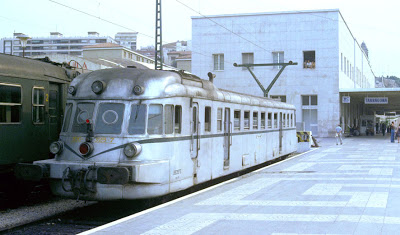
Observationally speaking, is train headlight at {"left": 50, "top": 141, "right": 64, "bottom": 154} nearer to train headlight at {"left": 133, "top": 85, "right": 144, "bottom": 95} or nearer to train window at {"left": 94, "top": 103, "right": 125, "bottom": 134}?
train window at {"left": 94, "top": 103, "right": 125, "bottom": 134}

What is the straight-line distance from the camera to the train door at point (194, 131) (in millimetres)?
11406

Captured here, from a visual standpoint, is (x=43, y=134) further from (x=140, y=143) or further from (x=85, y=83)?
(x=140, y=143)

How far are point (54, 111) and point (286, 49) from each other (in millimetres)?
36911

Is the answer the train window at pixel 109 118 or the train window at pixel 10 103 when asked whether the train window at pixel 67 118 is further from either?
the train window at pixel 10 103

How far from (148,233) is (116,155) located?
8.96 feet

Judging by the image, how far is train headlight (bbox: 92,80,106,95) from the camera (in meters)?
10.3

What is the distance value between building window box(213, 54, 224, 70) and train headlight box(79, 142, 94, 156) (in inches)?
1589

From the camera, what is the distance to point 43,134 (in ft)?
40.1

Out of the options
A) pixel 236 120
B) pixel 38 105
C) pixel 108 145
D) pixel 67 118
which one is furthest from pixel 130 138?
pixel 236 120

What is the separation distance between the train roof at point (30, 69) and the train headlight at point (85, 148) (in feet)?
9.03

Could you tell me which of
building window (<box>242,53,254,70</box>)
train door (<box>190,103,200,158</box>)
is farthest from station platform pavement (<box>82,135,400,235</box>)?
building window (<box>242,53,254,70</box>)

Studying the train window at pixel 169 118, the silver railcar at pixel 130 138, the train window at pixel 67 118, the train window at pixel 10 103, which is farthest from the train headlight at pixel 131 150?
the train window at pixel 10 103

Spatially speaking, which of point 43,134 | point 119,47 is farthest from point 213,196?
point 119,47

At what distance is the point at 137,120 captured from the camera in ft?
32.8
